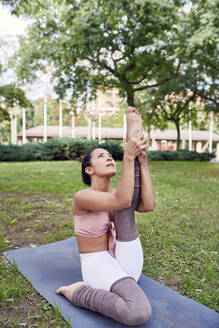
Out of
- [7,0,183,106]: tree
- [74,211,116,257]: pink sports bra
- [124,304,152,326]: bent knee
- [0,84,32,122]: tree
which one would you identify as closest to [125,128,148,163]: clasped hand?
[74,211,116,257]: pink sports bra

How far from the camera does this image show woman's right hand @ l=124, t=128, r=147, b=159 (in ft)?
7.40

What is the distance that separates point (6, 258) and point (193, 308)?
2.24m

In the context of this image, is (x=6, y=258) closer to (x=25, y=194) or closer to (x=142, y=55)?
(x=25, y=194)

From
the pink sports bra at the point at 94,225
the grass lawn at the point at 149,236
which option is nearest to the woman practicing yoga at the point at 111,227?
the pink sports bra at the point at 94,225

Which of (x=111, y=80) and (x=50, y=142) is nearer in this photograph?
(x=111, y=80)

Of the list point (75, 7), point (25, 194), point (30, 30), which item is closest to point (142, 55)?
point (75, 7)

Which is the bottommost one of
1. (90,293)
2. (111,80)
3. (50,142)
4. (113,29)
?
(90,293)

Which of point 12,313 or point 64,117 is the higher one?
point 64,117

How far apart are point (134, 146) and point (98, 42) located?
398 inches

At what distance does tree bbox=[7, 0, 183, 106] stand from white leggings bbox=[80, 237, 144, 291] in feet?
27.8

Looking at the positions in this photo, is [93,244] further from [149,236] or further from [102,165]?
[149,236]

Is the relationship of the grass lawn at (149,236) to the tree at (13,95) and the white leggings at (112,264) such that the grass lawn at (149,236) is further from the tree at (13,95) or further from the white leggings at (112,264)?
the tree at (13,95)

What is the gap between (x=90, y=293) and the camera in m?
2.33

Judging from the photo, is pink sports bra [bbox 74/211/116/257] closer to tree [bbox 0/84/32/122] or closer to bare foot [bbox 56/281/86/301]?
bare foot [bbox 56/281/86/301]
